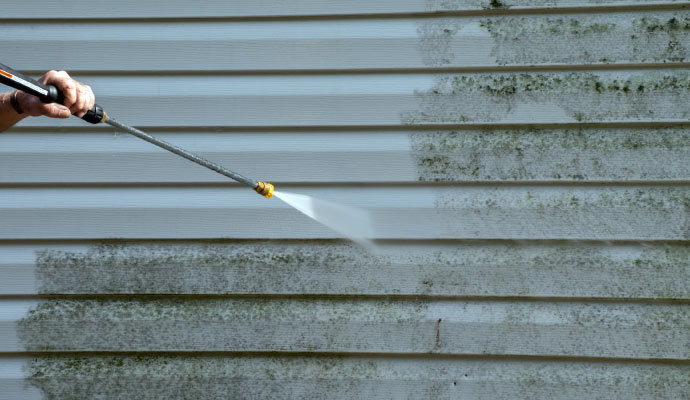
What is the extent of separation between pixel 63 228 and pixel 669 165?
113 inches

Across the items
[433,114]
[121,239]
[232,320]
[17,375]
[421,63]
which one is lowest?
[17,375]

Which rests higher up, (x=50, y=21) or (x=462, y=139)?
(x=50, y=21)

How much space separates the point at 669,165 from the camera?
239cm

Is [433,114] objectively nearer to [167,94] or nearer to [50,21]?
[167,94]

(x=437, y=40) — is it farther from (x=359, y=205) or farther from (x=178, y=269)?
(x=178, y=269)

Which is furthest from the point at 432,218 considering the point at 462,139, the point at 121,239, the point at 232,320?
the point at 121,239

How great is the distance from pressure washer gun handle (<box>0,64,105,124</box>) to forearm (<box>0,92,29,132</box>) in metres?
0.25

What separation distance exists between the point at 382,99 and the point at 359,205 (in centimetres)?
51

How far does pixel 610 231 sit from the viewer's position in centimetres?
241

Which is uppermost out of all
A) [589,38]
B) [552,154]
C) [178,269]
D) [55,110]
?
[589,38]

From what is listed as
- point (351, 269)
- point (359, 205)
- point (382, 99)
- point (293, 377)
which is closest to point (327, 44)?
point (382, 99)

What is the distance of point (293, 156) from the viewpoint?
8.07 feet

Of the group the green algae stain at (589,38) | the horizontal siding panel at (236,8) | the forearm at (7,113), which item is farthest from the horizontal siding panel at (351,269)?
the horizontal siding panel at (236,8)

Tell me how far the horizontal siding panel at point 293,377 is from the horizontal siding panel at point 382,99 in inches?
45.3
